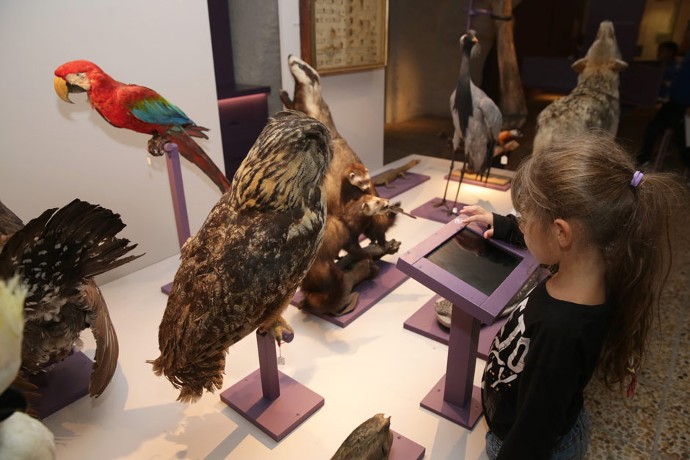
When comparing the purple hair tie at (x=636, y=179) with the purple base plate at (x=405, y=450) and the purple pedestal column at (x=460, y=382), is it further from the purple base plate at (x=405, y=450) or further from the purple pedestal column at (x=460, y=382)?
the purple base plate at (x=405, y=450)

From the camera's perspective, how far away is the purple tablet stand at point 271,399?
158 centimetres

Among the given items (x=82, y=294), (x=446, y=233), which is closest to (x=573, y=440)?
(x=446, y=233)

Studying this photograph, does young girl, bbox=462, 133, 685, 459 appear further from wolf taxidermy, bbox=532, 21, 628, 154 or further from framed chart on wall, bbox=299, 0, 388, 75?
framed chart on wall, bbox=299, 0, 388, 75

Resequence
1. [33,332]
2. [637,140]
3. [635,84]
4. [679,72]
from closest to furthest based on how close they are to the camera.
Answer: [33,332], [679,72], [635,84], [637,140]

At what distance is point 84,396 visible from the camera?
69.1 inches

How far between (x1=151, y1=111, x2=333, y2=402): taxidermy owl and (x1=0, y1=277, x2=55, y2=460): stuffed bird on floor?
2.04 feet

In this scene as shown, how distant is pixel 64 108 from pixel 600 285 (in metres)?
2.34

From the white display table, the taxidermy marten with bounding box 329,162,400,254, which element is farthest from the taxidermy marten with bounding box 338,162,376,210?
the white display table

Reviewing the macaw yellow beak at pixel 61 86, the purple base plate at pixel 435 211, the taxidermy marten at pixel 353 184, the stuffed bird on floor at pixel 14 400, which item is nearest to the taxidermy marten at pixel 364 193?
the taxidermy marten at pixel 353 184

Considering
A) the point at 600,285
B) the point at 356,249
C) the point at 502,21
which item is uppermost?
the point at 502,21

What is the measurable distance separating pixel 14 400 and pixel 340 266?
1.91 meters

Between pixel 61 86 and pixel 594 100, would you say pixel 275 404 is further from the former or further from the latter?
pixel 594 100

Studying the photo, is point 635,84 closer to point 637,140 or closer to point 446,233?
point 637,140

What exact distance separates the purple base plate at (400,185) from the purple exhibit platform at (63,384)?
91.1 inches
